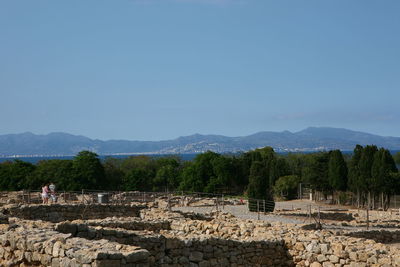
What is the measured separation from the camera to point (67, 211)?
23719 millimetres

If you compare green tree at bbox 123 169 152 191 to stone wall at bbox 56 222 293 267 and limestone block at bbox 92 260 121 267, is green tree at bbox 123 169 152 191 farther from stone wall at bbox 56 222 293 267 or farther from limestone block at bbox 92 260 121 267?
limestone block at bbox 92 260 121 267

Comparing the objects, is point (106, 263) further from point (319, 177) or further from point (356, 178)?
point (319, 177)

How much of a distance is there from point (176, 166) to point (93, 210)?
48902 millimetres

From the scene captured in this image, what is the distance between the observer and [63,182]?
5397 cm

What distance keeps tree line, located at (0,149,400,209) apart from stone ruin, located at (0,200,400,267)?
19012 mm

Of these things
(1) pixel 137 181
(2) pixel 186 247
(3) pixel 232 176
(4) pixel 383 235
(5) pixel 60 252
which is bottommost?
(4) pixel 383 235

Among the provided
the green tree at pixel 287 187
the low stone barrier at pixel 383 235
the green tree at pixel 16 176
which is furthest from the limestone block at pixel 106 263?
the green tree at pixel 287 187

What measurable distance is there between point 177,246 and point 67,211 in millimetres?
12973

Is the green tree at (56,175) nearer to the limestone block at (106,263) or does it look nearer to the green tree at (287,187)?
the green tree at (287,187)

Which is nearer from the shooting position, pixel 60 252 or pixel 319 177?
pixel 60 252

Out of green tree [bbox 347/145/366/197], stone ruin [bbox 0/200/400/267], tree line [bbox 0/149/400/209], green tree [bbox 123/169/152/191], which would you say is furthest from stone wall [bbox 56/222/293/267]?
green tree [bbox 123/169/152/191]

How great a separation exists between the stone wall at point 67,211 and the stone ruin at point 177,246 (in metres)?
5.32

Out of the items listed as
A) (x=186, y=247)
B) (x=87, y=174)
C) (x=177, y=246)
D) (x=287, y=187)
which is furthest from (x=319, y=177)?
(x=177, y=246)

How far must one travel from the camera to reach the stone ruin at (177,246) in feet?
30.5
